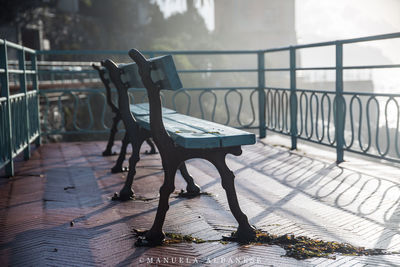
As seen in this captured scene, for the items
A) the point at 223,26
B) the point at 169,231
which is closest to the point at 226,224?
the point at 169,231

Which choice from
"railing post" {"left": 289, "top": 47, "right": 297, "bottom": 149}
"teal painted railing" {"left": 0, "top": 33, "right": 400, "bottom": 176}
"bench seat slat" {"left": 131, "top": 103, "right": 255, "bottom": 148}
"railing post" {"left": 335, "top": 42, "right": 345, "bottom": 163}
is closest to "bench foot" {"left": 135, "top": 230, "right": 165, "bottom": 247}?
"bench seat slat" {"left": 131, "top": 103, "right": 255, "bottom": 148}

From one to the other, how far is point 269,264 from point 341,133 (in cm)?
357

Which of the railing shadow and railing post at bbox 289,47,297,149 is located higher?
railing post at bbox 289,47,297,149

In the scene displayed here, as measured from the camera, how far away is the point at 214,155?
3383mm

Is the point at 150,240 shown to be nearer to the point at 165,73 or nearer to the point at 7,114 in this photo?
the point at 165,73

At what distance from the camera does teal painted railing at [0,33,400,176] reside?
6.04 m

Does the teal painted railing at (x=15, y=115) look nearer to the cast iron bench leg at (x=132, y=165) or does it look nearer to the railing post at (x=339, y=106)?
the cast iron bench leg at (x=132, y=165)

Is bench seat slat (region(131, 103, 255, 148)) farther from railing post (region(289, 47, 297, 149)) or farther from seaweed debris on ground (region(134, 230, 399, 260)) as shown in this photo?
railing post (region(289, 47, 297, 149))

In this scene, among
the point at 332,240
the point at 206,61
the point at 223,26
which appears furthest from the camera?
the point at 223,26

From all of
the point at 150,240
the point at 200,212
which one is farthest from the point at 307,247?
the point at 200,212

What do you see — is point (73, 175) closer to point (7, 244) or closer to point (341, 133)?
point (7, 244)

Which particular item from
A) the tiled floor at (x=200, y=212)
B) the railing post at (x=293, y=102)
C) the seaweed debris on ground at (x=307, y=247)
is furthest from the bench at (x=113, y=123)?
the seaweed debris on ground at (x=307, y=247)

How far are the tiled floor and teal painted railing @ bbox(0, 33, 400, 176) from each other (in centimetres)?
56

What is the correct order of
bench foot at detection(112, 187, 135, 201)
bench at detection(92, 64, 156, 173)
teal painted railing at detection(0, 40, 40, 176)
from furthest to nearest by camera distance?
bench at detection(92, 64, 156, 173) → teal painted railing at detection(0, 40, 40, 176) → bench foot at detection(112, 187, 135, 201)
